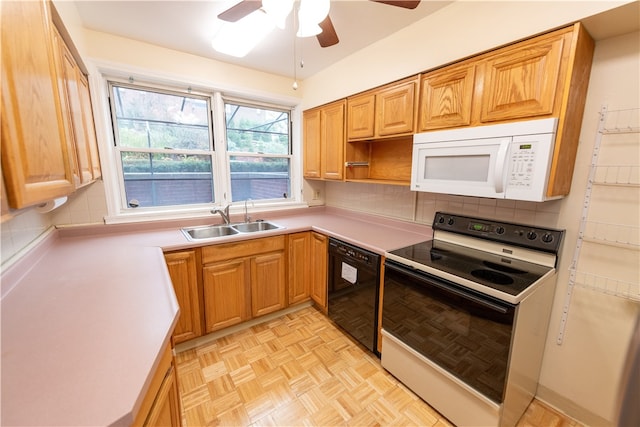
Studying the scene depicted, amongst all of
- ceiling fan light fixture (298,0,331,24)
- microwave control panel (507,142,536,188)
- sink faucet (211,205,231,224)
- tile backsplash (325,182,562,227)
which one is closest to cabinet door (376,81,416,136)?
tile backsplash (325,182,562,227)

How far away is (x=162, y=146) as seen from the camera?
7.86 feet

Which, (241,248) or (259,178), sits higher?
(259,178)

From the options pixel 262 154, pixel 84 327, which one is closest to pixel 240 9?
pixel 84 327

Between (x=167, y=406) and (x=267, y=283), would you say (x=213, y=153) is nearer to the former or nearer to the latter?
(x=267, y=283)

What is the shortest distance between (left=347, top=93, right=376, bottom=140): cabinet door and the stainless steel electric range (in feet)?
3.42

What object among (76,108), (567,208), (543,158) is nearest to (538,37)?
(543,158)

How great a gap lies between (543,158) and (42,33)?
202 centimetres

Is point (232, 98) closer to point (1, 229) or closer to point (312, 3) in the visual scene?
point (312, 3)

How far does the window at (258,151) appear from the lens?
2.75 metres

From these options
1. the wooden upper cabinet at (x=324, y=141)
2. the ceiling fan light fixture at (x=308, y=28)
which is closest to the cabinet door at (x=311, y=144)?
the wooden upper cabinet at (x=324, y=141)

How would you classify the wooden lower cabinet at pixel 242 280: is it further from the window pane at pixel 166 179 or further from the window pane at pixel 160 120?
the window pane at pixel 160 120

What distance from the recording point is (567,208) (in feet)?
4.78

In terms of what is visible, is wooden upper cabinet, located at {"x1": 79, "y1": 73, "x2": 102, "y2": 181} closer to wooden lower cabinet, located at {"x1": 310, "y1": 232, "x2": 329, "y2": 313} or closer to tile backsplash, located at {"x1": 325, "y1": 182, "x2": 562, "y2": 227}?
wooden lower cabinet, located at {"x1": 310, "y1": 232, "x2": 329, "y2": 313}

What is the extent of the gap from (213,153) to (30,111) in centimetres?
196
